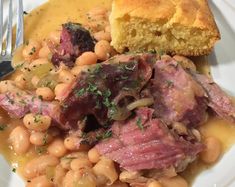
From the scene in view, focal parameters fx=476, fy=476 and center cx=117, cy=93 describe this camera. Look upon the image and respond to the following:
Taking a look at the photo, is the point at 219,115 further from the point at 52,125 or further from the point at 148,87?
the point at 52,125

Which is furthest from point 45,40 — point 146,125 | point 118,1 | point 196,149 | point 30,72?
point 196,149

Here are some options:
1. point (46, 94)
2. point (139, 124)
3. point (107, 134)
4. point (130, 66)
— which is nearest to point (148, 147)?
point (139, 124)

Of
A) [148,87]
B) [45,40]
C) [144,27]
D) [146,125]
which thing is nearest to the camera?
[146,125]

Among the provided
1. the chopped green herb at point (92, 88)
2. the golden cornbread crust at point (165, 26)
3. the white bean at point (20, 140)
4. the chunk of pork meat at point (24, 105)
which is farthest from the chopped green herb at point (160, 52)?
the white bean at point (20, 140)

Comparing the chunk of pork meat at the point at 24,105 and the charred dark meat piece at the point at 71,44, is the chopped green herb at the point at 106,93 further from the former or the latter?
the charred dark meat piece at the point at 71,44

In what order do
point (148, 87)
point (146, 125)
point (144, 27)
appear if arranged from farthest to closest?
point (144, 27), point (148, 87), point (146, 125)

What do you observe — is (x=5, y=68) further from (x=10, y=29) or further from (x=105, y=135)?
(x=105, y=135)

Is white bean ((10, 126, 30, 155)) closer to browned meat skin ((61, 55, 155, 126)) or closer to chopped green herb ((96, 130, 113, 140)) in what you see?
browned meat skin ((61, 55, 155, 126))
